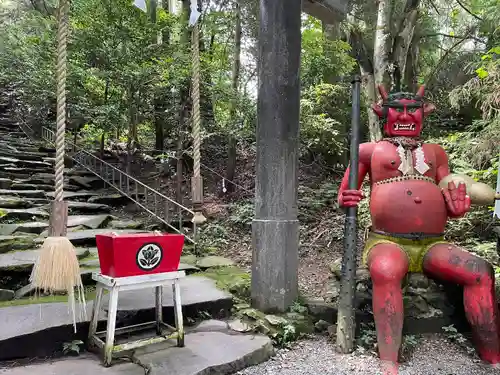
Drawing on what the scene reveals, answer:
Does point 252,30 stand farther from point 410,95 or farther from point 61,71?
point 61,71

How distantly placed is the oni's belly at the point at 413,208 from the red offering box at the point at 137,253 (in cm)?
171

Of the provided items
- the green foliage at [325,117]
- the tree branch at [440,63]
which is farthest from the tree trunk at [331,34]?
the tree branch at [440,63]

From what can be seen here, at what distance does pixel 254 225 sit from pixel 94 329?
1.58 metres

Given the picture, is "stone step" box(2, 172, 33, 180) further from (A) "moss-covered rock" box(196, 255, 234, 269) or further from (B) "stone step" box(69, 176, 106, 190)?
(A) "moss-covered rock" box(196, 255, 234, 269)

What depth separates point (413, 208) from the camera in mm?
3104

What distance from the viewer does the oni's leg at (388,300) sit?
110 inches

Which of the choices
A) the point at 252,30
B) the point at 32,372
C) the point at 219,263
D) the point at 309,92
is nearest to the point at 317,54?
the point at 309,92

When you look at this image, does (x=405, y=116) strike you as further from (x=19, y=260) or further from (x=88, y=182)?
(x=88, y=182)

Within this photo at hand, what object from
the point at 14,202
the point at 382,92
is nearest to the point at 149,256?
the point at 382,92

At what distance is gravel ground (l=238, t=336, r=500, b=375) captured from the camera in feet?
9.04

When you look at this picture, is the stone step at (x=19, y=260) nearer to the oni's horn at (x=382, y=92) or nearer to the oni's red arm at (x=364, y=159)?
the oni's red arm at (x=364, y=159)

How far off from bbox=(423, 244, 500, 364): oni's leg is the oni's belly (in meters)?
0.34

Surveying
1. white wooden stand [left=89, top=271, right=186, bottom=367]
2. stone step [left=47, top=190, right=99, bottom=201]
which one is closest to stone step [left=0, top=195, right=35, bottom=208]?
stone step [left=47, top=190, right=99, bottom=201]

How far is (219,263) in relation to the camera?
4812 millimetres
